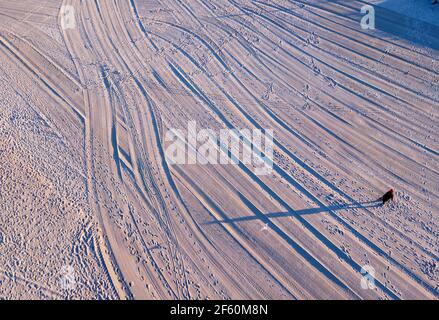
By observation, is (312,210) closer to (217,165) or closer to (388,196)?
(388,196)

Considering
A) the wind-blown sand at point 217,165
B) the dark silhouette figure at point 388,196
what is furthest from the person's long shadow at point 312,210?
the dark silhouette figure at point 388,196

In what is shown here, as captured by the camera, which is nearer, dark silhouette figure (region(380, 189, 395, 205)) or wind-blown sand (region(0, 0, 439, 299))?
wind-blown sand (region(0, 0, 439, 299))

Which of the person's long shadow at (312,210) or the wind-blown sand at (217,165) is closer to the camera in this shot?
the wind-blown sand at (217,165)

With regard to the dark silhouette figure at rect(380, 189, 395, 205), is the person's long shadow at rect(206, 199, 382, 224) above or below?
below

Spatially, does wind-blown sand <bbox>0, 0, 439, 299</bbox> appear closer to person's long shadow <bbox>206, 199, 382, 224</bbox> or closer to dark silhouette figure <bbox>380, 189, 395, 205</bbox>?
person's long shadow <bbox>206, 199, 382, 224</bbox>

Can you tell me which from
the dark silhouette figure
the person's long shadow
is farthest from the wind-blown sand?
the dark silhouette figure

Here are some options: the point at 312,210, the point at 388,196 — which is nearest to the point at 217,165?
the point at 312,210

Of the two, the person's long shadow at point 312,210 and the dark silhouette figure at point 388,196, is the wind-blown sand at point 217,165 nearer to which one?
the person's long shadow at point 312,210

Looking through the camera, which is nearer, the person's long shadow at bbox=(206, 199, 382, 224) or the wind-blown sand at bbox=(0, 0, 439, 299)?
the wind-blown sand at bbox=(0, 0, 439, 299)
